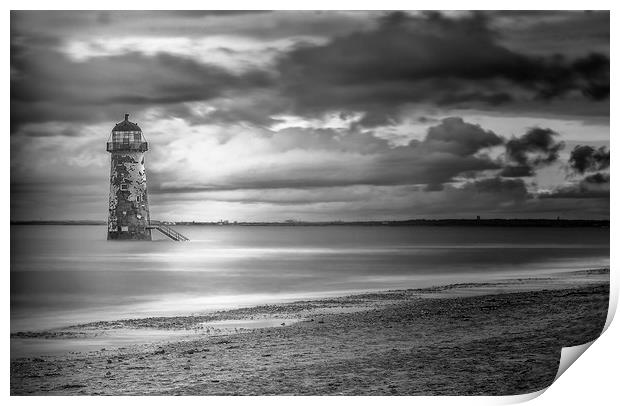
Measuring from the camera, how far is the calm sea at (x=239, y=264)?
18.3 feet

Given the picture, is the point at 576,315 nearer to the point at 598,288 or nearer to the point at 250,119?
the point at 598,288

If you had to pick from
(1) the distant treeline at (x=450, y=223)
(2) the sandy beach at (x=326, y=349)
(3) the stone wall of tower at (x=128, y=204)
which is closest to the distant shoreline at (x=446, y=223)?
(1) the distant treeline at (x=450, y=223)

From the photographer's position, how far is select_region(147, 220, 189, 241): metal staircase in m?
6.15

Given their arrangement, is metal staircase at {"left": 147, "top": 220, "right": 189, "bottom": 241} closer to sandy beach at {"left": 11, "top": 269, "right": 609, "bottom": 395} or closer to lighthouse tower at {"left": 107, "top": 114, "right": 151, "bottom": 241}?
lighthouse tower at {"left": 107, "top": 114, "right": 151, "bottom": 241}

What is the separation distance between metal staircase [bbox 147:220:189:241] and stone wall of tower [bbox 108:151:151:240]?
0.05 meters

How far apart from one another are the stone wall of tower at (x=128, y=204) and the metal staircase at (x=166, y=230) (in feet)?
0.16

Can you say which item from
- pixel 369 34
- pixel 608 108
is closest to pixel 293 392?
pixel 369 34

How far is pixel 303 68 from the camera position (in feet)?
18.9

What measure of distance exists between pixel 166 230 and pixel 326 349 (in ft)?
4.83

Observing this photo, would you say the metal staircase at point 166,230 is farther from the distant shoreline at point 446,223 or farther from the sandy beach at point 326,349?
the sandy beach at point 326,349

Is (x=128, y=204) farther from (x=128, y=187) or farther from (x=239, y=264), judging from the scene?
(x=239, y=264)

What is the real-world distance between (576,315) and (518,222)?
778 millimetres
